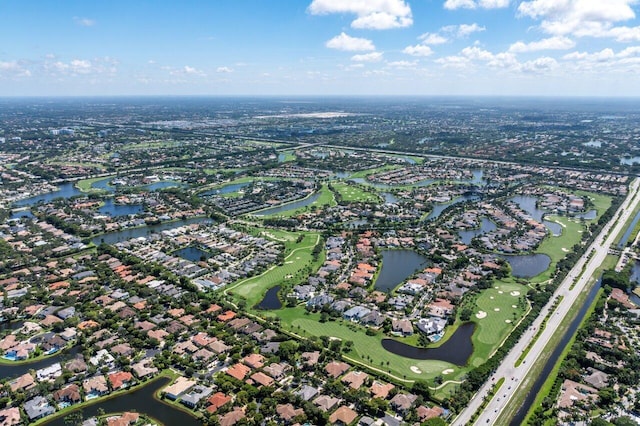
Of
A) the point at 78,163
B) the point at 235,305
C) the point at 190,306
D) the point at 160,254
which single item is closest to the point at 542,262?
the point at 235,305

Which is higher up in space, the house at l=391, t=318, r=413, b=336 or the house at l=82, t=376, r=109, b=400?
the house at l=391, t=318, r=413, b=336

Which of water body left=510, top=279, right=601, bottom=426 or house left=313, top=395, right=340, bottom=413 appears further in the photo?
house left=313, top=395, right=340, bottom=413

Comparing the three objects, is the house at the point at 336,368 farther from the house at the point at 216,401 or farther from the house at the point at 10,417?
the house at the point at 10,417

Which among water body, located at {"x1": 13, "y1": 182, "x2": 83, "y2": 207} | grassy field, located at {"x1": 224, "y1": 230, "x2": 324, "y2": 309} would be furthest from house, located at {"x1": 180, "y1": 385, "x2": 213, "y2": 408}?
water body, located at {"x1": 13, "y1": 182, "x2": 83, "y2": 207}

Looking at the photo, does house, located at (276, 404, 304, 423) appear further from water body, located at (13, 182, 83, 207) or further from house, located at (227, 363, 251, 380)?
water body, located at (13, 182, 83, 207)

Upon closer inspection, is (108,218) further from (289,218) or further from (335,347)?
(335,347)
